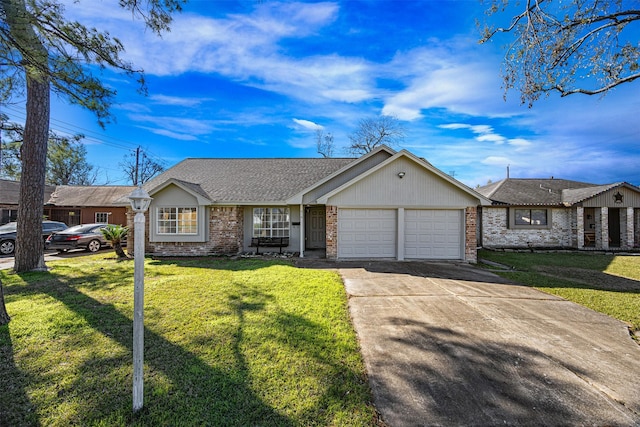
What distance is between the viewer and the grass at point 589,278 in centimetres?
606

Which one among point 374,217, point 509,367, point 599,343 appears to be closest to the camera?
point 509,367

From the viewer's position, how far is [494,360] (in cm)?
371

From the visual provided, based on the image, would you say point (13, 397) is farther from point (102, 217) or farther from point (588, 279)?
point (102, 217)

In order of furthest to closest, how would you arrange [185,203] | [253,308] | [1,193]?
[1,193] → [185,203] → [253,308]

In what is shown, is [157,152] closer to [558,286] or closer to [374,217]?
[374,217]

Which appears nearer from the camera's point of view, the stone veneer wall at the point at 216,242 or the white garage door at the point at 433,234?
the white garage door at the point at 433,234

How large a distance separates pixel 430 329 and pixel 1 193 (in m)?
31.7

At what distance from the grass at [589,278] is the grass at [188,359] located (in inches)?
226

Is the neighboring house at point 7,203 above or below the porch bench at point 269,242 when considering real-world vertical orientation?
A: above

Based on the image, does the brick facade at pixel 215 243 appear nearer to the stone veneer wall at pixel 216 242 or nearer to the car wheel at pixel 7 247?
the stone veneer wall at pixel 216 242

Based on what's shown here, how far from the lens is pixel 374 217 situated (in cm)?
1107

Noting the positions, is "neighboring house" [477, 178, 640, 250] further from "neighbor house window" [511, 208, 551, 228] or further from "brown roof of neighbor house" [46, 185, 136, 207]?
"brown roof of neighbor house" [46, 185, 136, 207]

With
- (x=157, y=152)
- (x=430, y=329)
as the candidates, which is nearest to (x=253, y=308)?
(x=430, y=329)

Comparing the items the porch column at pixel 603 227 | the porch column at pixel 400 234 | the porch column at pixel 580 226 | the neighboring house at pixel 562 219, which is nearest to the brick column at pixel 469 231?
the porch column at pixel 400 234
